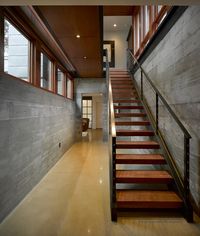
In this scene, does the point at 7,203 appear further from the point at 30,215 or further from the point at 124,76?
the point at 124,76

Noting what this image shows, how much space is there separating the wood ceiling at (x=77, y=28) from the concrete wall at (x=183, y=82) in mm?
1412

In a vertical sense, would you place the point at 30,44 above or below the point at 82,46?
below

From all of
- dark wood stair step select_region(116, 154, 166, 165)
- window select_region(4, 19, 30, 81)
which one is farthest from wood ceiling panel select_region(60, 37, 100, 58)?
dark wood stair step select_region(116, 154, 166, 165)

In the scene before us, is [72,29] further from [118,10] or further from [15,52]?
[118,10]

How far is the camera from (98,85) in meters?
9.45

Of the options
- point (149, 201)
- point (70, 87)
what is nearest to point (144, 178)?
point (149, 201)

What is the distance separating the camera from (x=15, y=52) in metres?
3.30

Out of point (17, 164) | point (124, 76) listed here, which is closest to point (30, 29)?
point (17, 164)

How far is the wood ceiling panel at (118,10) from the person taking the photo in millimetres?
9155

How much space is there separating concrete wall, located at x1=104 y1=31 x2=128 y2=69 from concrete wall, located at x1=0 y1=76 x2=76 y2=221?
8017 mm

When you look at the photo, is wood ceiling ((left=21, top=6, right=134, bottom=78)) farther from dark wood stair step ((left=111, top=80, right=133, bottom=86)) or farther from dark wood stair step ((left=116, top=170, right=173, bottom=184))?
dark wood stair step ((left=116, top=170, right=173, bottom=184))

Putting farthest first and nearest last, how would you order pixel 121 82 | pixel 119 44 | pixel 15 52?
pixel 119 44
pixel 121 82
pixel 15 52

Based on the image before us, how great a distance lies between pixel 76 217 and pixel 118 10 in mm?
9342

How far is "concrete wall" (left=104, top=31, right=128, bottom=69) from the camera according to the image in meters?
12.0
